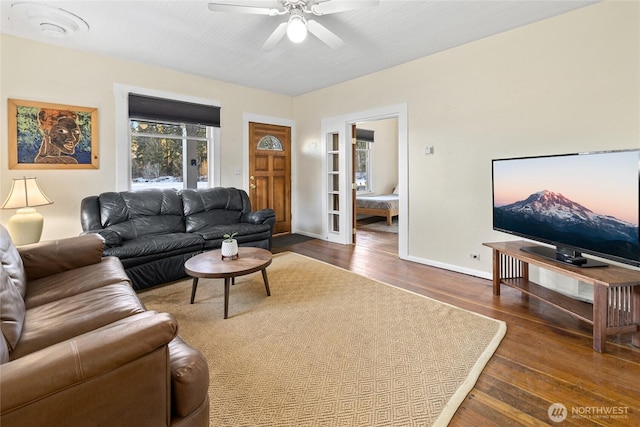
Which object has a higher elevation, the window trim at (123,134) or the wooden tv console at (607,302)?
the window trim at (123,134)

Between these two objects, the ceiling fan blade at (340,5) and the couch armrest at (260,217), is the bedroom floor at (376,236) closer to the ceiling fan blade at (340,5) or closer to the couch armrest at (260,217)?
the couch armrest at (260,217)

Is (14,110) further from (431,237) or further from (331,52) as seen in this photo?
(431,237)

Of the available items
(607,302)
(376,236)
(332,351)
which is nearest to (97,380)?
(332,351)

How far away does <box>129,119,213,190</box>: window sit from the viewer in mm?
4344

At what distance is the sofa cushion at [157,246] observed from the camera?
3.01m

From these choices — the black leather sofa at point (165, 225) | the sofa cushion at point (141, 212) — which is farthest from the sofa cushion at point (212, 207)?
the sofa cushion at point (141, 212)

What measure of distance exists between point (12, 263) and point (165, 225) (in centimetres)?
196

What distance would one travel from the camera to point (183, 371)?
109 centimetres

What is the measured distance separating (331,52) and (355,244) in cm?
289

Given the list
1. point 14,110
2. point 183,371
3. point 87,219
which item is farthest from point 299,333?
point 14,110

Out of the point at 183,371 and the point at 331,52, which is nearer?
the point at 183,371

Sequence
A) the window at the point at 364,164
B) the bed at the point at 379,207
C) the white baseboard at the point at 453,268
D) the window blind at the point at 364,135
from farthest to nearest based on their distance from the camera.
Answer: the window at the point at 364,164
the window blind at the point at 364,135
the bed at the point at 379,207
the white baseboard at the point at 453,268

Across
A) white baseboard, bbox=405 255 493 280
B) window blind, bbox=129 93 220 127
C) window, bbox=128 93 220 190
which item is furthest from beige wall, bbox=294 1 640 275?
window, bbox=128 93 220 190

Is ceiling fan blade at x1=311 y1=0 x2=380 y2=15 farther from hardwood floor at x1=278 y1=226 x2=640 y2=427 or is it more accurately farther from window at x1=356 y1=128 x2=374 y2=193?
window at x1=356 y1=128 x2=374 y2=193
